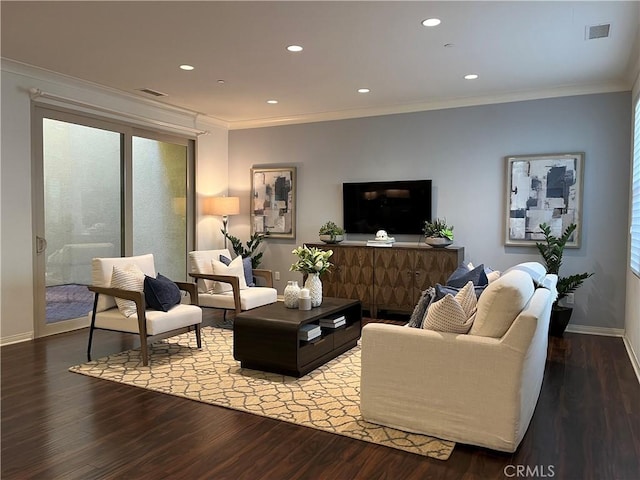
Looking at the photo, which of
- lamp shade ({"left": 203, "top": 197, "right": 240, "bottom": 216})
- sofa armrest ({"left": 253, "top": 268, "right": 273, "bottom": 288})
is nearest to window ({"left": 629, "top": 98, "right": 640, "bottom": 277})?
sofa armrest ({"left": 253, "top": 268, "right": 273, "bottom": 288})

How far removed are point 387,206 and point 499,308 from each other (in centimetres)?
387

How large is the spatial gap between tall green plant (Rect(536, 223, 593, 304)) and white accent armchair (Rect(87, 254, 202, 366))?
379cm

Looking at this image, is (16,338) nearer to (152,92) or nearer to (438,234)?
(152,92)

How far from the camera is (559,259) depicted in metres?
5.17

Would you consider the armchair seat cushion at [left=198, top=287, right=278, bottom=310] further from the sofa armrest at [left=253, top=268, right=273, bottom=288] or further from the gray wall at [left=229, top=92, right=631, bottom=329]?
the gray wall at [left=229, top=92, right=631, bottom=329]

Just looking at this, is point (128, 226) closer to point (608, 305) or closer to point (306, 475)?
point (306, 475)

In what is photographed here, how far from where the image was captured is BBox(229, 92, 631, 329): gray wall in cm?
523

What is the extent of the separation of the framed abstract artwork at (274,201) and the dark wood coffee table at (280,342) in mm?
3046

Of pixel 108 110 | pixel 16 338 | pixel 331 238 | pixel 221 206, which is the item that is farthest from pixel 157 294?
pixel 221 206

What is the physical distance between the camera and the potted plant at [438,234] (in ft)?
18.9

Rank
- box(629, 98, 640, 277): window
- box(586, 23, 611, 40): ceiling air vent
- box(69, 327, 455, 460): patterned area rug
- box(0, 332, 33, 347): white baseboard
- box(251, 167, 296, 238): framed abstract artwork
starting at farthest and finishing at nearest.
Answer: box(251, 167, 296, 238): framed abstract artwork, box(0, 332, 33, 347): white baseboard, box(629, 98, 640, 277): window, box(586, 23, 611, 40): ceiling air vent, box(69, 327, 455, 460): patterned area rug

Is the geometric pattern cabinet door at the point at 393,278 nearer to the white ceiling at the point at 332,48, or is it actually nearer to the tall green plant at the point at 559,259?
the tall green plant at the point at 559,259

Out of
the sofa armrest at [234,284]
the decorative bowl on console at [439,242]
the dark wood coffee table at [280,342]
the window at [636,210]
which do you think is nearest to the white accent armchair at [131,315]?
the sofa armrest at [234,284]

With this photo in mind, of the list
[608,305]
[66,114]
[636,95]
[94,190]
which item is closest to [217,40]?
[66,114]
